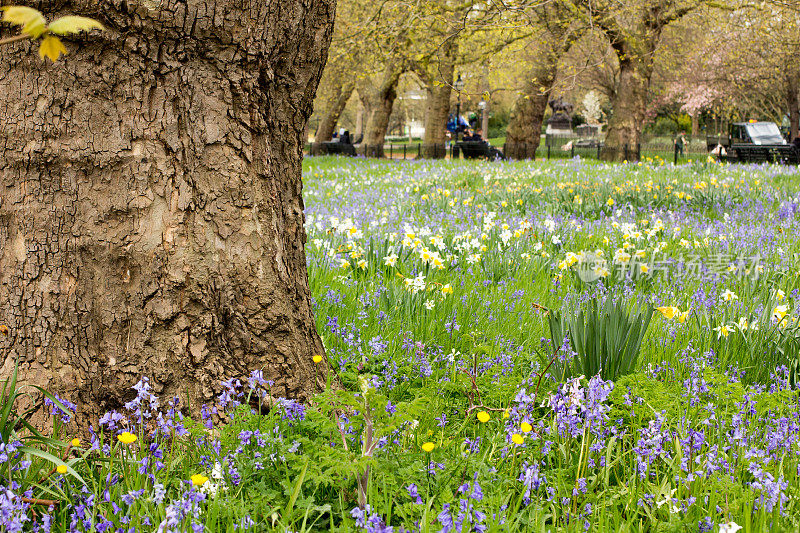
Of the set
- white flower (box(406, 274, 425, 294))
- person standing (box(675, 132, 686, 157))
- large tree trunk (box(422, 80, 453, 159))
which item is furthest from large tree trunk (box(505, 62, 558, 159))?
white flower (box(406, 274, 425, 294))

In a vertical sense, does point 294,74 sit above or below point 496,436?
above

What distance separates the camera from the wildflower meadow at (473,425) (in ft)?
5.21

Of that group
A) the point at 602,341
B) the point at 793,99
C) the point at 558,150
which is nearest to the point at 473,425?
the point at 602,341

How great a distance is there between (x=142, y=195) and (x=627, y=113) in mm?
18402

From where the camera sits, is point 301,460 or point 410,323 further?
point 410,323

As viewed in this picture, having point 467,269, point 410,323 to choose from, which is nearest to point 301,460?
point 410,323

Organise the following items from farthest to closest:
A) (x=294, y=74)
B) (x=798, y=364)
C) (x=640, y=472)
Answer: (x=798, y=364), (x=294, y=74), (x=640, y=472)

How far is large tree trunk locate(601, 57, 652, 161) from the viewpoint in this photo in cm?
1755

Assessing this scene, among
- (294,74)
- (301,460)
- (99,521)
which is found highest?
(294,74)

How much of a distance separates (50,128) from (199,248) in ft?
1.79

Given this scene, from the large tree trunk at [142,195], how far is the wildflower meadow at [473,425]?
5.6 inches

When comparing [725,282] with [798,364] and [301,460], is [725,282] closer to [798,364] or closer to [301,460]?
[798,364]

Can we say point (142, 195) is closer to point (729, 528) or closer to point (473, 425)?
point (473, 425)

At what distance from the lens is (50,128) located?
187cm
